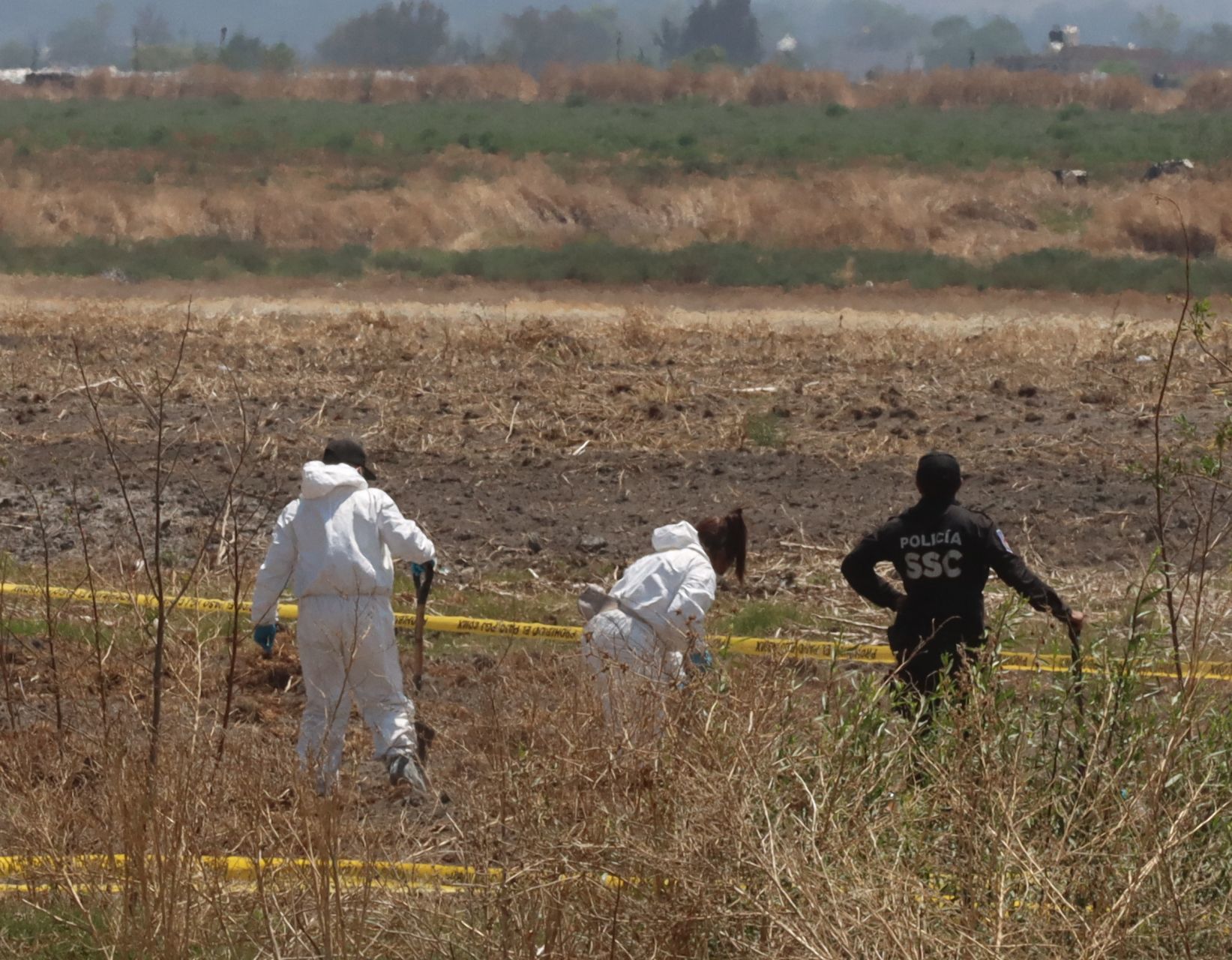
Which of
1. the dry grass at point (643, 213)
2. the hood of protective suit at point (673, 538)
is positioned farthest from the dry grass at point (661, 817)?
the dry grass at point (643, 213)

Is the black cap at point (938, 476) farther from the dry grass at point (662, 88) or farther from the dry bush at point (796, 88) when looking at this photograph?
the dry grass at point (662, 88)

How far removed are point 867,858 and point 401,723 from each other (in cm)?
318

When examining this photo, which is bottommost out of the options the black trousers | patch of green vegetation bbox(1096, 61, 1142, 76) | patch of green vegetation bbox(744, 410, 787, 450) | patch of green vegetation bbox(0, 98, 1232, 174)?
patch of green vegetation bbox(744, 410, 787, 450)

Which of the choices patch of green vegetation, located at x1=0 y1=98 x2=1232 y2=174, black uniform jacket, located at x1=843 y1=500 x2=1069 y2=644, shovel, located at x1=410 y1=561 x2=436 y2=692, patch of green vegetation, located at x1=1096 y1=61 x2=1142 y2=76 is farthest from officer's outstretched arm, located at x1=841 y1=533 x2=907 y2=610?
patch of green vegetation, located at x1=1096 y1=61 x2=1142 y2=76

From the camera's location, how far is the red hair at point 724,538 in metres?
7.23

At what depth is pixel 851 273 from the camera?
115 ft

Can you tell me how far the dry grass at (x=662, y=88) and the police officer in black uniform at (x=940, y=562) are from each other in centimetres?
8183

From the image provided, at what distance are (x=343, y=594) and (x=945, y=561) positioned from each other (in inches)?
97.4

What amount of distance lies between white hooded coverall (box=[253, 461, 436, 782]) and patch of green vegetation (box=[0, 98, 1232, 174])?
49416mm

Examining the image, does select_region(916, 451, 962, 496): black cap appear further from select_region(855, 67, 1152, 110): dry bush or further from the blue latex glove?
select_region(855, 67, 1152, 110): dry bush

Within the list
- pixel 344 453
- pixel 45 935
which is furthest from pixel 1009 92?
pixel 45 935

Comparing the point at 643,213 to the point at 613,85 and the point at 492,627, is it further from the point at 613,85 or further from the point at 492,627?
the point at 613,85

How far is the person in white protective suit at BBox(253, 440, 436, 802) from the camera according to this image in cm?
711

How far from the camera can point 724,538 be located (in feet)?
23.7
